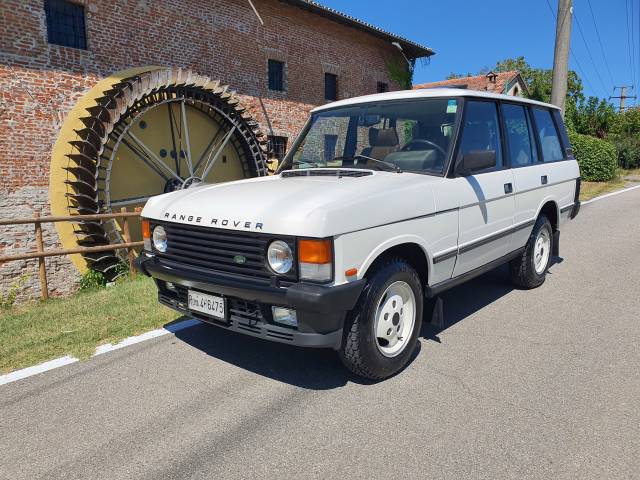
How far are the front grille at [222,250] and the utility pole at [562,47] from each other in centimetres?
1391

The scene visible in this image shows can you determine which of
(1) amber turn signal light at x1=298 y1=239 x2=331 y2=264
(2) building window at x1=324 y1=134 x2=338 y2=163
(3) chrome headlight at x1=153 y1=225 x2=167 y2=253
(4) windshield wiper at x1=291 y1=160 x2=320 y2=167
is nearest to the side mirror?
(2) building window at x1=324 y1=134 x2=338 y2=163

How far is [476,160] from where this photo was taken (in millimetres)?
3727

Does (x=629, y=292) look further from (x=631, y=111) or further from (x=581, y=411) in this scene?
(x=631, y=111)

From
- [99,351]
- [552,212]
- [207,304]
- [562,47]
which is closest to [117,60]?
[99,351]

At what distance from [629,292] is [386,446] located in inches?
161

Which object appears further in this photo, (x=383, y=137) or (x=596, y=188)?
(x=596, y=188)

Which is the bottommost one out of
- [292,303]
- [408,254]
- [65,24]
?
[292,303]

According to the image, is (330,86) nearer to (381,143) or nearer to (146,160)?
(146,160)

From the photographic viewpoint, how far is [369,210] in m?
3.07

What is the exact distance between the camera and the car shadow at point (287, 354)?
11.3 ft

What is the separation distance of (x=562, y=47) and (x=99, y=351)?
1507 cm

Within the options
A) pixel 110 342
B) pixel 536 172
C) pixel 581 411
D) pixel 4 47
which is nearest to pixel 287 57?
pixel 4 47

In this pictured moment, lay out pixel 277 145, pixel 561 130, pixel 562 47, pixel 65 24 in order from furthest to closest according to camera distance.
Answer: pixel 277 145 → pixel 562 47 → pixel 65 24 → pixel 561 130

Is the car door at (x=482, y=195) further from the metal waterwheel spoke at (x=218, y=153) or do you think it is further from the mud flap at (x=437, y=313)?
the metal waterwheel spoke at (x=218, y=153)
